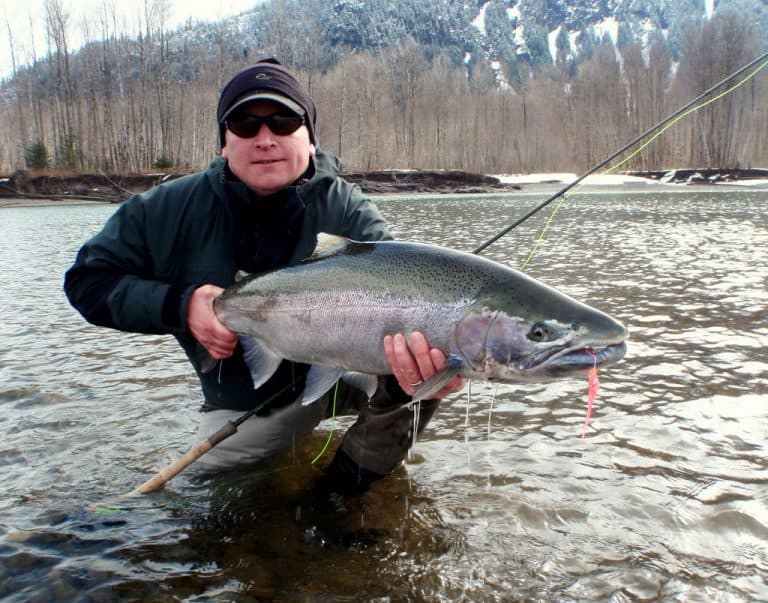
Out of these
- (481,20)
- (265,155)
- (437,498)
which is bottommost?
(437,498)

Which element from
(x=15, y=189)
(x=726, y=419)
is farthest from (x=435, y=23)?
(x=726, y=419)

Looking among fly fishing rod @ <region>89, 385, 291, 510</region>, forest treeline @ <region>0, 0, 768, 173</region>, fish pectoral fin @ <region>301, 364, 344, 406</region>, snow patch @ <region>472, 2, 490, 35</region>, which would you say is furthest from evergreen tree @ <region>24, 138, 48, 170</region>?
snow patch @ <region>472, 2, 490, 35</region>

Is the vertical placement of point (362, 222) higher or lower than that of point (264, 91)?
lower

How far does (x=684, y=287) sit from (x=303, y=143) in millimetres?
7156

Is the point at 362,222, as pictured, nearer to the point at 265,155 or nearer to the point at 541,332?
the point at 265,155

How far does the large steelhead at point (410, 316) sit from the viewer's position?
217cm

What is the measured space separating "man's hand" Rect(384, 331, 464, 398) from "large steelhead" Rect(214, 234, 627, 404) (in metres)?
0.04

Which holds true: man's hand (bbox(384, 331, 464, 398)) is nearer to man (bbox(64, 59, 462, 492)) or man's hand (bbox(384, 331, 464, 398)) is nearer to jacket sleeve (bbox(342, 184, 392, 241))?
man (bbox(64, 59, 462, 492))

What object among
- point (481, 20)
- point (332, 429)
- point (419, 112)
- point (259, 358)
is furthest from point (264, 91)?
point (481, 20)

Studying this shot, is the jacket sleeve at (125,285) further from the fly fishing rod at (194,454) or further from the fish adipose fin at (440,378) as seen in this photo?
the fish adipose fin at (440,378)

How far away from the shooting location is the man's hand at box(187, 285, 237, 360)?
2.80 metres

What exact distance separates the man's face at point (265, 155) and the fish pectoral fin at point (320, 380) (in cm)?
97

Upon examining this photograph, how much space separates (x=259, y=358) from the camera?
9.34 ft

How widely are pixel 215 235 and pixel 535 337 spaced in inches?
68.5
